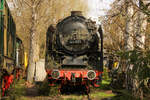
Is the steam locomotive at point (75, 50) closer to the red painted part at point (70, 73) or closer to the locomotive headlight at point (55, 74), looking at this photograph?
the red painted part at point (70, 73)

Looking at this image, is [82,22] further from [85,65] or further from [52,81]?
[52,81]

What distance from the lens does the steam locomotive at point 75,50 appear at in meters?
9.56

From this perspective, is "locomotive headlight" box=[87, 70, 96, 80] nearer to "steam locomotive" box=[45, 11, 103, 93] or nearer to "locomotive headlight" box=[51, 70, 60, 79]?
"steam locomotive" box=[45, 11, 103, 93]

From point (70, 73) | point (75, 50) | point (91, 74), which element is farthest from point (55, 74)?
point (75, 50)

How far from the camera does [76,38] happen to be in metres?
10.1

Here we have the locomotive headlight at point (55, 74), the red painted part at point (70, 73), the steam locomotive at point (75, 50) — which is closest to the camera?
the locomotive headlight at point (55, 74)

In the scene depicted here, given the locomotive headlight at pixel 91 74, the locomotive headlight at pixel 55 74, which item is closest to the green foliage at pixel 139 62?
the locomotive headlight at pixel 91 74

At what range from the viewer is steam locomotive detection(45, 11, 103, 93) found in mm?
9562

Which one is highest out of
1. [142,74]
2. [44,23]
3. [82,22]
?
[44,23]

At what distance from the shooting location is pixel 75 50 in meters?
10.1

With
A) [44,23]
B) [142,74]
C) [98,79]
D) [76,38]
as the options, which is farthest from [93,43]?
[44,23]

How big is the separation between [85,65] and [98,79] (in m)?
0.80

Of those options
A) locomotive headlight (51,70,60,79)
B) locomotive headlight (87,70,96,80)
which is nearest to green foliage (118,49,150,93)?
locomotive headlight (87,70,96,80)

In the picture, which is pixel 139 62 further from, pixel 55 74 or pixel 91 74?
pixel 55 74
